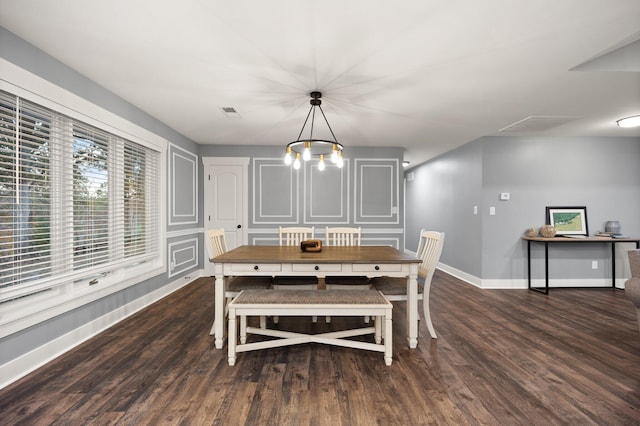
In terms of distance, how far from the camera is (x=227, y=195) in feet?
17.2

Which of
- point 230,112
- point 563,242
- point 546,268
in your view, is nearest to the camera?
point 230,112

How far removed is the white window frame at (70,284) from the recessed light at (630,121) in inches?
226

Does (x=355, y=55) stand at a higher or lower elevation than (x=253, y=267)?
higher

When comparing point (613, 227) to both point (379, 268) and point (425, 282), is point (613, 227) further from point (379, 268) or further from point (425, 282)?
point (379, 268)

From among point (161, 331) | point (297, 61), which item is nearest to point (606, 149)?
point (297, 61)

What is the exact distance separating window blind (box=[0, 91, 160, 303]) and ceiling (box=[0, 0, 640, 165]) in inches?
21.3

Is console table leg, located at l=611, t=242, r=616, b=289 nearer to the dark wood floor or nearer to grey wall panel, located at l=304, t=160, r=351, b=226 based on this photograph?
the dark wood floor

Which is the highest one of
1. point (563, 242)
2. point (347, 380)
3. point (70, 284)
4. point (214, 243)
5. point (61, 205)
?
point (61, 205)

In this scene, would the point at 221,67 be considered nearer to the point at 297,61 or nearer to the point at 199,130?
the point at 297,61

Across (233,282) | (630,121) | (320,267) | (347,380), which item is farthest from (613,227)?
(233,282)

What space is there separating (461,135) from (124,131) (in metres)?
4.34

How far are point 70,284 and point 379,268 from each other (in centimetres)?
252

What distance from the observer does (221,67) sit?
2.45 meters

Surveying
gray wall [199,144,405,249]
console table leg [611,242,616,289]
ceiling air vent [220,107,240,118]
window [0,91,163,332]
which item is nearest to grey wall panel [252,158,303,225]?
gray wall [199,144,405,249]
